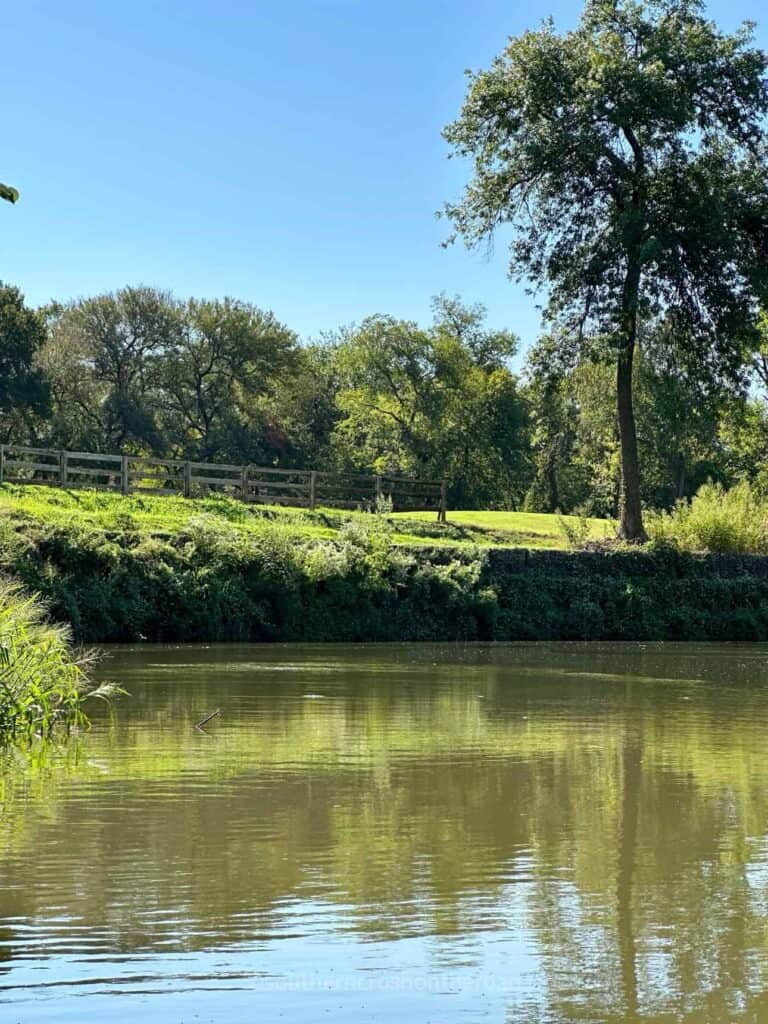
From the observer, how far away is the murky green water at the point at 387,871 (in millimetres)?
5512

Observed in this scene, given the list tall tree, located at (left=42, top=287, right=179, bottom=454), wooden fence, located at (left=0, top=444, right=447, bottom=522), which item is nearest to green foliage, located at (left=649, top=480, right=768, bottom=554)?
wooden fence, located at (left=0, top=444, right=447, bottom=522)

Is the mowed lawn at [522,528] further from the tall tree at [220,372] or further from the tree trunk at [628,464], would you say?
the tall tree at [220,372]

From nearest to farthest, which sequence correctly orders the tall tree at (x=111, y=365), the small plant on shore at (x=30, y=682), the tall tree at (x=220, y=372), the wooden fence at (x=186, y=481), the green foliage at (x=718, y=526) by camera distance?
the small plant on shore at (x=30, y=682) < the wooden fence at (x=186, y=481) < the green foliage at (x=718, y=526) < the tall tree at (x=111, y=365) < the tall tree at (x=220, y=372)

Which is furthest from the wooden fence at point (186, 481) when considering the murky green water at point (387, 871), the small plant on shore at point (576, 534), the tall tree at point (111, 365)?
the murky green water at point (387, 871)

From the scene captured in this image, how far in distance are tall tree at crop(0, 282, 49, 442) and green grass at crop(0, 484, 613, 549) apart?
28072mm

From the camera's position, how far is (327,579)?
3534 cm

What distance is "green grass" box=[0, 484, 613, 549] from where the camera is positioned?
114 ft

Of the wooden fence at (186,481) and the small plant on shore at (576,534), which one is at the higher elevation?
the wooden fence at (186,481)

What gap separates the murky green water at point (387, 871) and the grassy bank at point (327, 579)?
15946mm

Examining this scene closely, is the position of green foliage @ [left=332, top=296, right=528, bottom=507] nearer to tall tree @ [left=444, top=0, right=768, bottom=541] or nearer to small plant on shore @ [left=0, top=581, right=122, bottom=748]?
tall tree @ [left=444, top=0, right=768, bottom=541]

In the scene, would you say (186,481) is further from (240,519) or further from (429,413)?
(429,413)

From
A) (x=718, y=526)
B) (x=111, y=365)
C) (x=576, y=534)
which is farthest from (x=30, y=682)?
(x=111, y=365)

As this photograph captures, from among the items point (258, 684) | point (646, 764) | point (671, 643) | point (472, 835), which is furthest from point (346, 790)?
point (671, 643)

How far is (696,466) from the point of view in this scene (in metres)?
82.8
